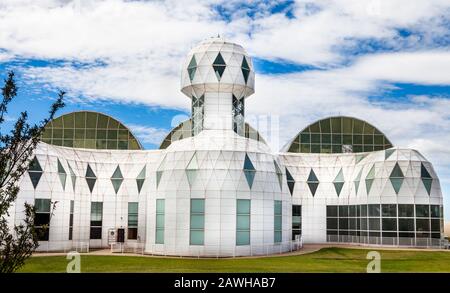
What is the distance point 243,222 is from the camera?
3784 centimetres

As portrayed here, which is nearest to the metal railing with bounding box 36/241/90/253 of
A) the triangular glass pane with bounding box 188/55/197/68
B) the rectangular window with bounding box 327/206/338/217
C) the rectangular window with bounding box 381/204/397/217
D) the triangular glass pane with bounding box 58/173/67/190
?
the triangular glass pane with bounding box 58/173/67/190

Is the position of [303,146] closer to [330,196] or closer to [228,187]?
[330,196]

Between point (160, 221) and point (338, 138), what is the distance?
106 ft

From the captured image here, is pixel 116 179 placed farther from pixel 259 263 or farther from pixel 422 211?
pixel 422 211

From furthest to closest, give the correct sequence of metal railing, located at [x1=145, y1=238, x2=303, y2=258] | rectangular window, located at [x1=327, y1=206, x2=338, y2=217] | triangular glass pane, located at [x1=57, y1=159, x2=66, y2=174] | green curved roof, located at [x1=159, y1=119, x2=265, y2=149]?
green curved roof, located at [x1=159, y1=119, x2=265, y2=149] < rectangular window, located at [x1=327, y1=206, x2=338, y2=217] < triangular glass pane, located at [x1=57, y1=159, x2=66, y2=174] < metal railing, located at [x1=145, y1=238, x2=303, y2=258]

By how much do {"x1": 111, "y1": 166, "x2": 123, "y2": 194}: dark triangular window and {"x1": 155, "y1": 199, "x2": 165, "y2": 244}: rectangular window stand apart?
1319 cm

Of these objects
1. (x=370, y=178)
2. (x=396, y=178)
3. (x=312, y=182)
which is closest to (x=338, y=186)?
(x=312, y=182)

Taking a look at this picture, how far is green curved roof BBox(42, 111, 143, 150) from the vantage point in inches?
2530

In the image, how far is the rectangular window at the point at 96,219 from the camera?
49031 millimetres

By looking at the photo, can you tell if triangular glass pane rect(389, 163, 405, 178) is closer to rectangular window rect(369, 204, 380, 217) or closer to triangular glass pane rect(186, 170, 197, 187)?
rectangular window rect(369, 204, 380, 217)

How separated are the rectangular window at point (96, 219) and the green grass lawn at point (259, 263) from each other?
12.4 meters

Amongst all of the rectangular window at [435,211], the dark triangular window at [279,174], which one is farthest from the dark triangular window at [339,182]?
the dark triangular window at [279,174]

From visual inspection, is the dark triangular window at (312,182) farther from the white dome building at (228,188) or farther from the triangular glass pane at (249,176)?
the triangular glass pane at (249,176)
